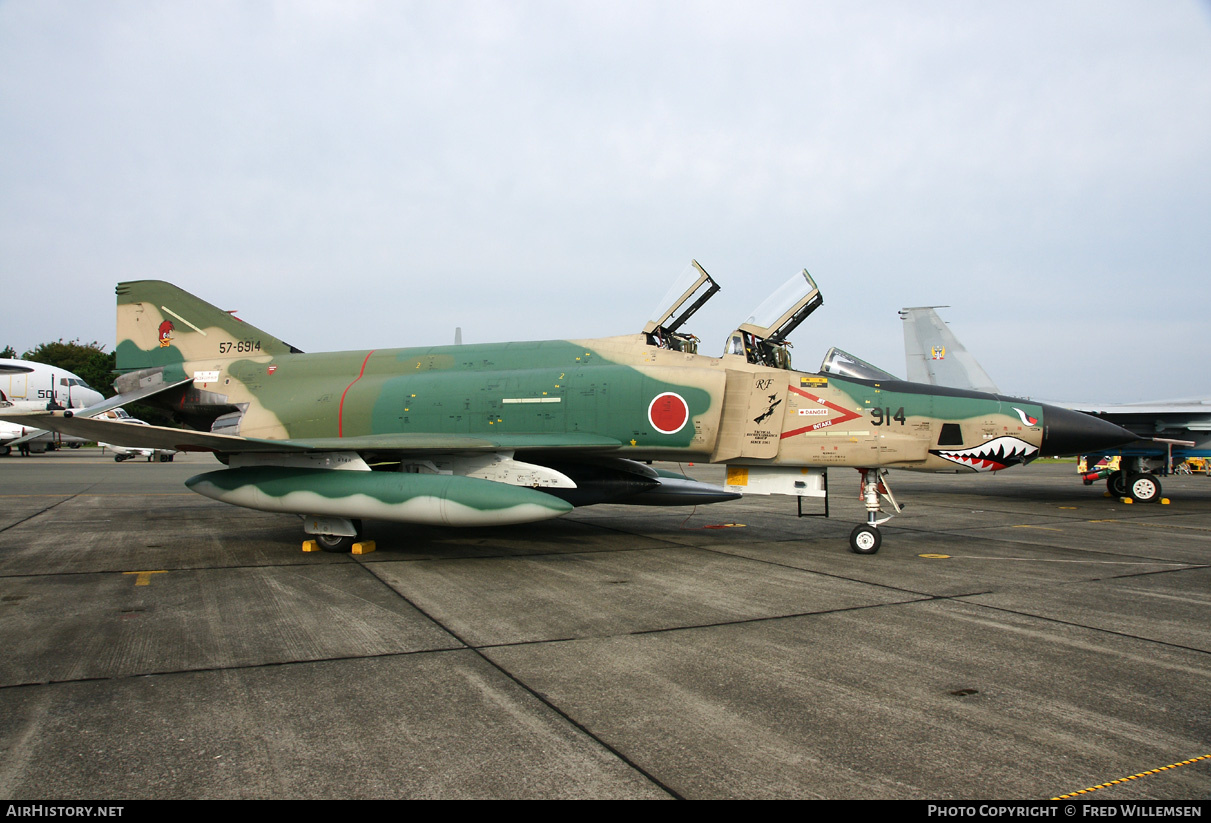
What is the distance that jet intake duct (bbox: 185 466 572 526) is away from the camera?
7445 millimetres

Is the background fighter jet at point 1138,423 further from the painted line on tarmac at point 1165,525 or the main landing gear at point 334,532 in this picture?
the main landing gear at point 334,532

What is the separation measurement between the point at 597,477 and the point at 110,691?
22.7 feet

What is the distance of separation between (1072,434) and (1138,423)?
38.8ft

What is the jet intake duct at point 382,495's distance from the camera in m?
7.45

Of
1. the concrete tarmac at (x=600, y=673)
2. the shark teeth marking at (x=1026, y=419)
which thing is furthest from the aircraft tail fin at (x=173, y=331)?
the shark teeth marking at (x=1026, y=419)

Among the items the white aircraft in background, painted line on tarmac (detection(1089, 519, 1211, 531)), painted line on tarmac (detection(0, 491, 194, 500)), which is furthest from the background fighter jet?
the white aircraft in background

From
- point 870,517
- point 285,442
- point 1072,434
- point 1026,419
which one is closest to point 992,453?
point 1026,419

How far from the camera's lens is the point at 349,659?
4270mm

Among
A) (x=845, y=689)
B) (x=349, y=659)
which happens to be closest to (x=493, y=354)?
(x=349, y=659)

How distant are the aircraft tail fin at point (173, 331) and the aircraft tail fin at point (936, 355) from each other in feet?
56.2

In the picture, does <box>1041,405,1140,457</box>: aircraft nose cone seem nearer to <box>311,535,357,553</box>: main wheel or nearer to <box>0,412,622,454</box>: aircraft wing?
<box>0,412,622,454</box>: aircraft wing

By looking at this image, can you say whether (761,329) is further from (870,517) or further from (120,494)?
(120,494)

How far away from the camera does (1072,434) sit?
331 inches
